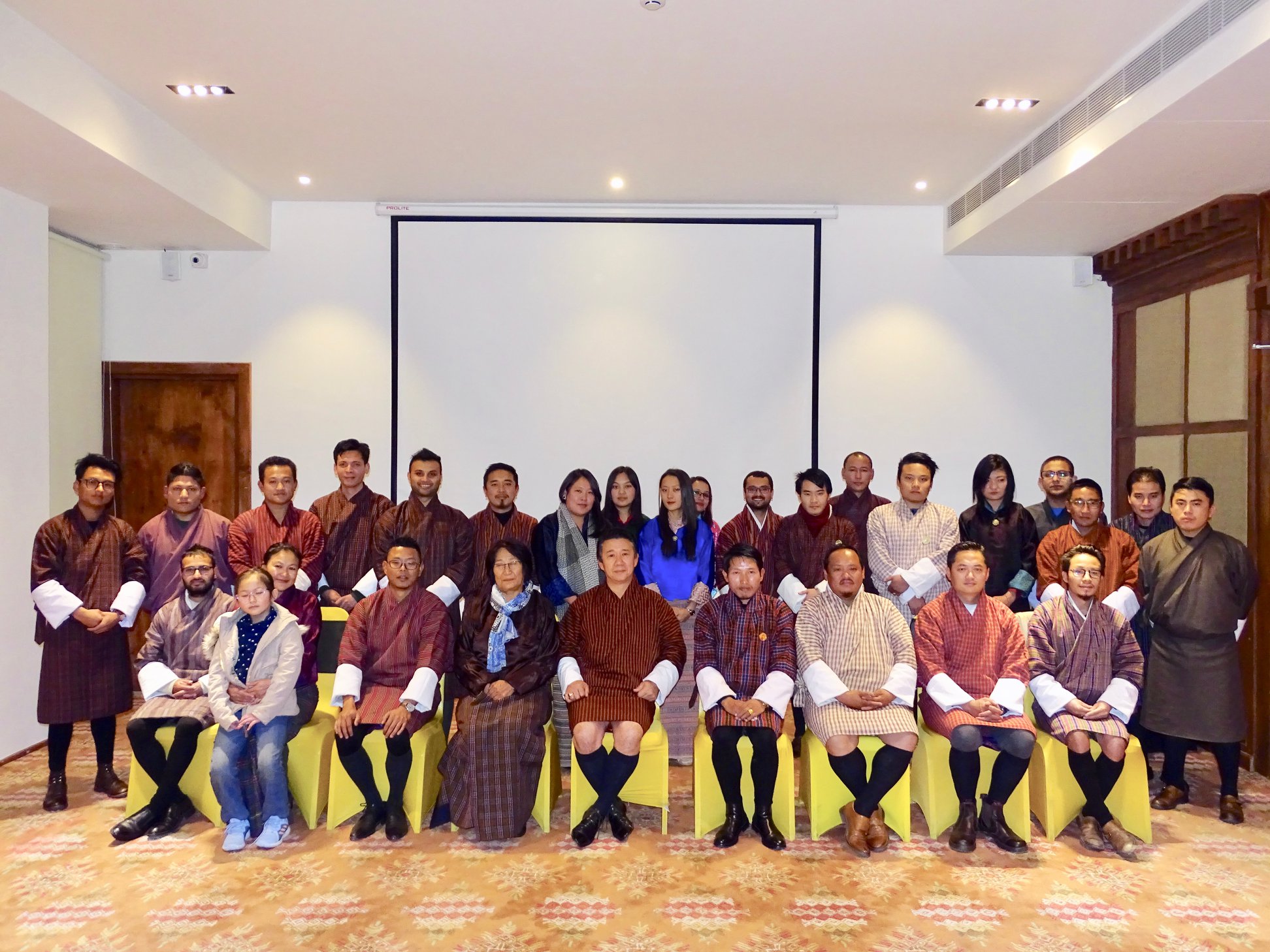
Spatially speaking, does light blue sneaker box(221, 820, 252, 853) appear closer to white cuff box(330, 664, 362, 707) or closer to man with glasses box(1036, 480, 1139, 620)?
white cuff box(330, 664, 362, 707)

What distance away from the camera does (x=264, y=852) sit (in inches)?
124

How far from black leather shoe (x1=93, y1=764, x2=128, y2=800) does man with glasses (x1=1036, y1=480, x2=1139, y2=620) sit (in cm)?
395

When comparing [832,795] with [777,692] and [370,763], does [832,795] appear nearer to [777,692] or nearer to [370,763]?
[777,692]

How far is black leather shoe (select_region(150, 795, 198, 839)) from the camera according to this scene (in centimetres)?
329

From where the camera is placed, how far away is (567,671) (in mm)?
3426

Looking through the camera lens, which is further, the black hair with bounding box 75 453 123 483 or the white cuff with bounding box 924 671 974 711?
the black hair with bounding box 75 453 123 483

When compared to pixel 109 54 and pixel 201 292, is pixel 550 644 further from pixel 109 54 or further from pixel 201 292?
pixel 201 292

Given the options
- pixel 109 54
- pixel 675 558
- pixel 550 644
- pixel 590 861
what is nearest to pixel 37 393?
pixel 109 54

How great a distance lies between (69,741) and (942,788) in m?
3.54

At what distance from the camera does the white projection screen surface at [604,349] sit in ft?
17.9

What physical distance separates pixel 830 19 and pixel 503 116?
159cm

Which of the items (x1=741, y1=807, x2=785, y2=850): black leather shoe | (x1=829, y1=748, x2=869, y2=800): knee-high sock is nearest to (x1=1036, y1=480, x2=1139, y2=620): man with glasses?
(x1=829, y1=748, x2=869, y2=800): knee-high sock

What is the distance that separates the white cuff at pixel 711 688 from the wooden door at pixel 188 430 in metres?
3.46

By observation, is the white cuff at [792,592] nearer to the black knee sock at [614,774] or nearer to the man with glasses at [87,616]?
the black knee sock at [614,774]
